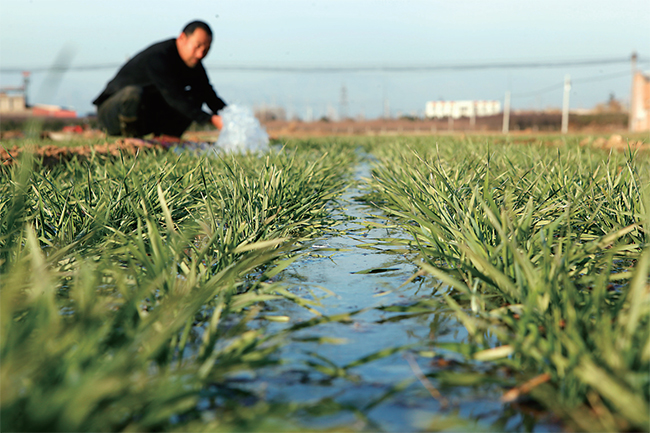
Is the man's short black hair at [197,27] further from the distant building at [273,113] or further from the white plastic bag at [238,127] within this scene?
the distant building at [273,113]

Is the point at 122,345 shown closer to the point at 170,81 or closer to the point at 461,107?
the point at 170,81

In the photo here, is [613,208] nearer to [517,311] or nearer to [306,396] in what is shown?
[517,311]

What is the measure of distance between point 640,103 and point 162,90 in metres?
43.9

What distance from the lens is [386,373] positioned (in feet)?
3.59

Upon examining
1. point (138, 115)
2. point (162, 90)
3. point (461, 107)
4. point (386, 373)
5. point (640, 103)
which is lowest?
point (386, 373)

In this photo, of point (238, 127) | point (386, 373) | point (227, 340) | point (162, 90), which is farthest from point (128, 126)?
point (386, 373)

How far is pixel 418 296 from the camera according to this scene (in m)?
1.59

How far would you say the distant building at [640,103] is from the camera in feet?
130

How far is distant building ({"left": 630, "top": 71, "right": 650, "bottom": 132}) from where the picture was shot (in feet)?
130

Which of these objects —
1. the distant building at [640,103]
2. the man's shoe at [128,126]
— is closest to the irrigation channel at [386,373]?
the man's shoe at [128,126]

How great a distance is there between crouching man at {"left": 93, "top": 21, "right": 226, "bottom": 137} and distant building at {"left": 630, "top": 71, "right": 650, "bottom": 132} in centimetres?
4001

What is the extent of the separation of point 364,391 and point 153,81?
19.0 ft

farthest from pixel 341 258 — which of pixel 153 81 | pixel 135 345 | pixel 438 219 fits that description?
pixel 153 81

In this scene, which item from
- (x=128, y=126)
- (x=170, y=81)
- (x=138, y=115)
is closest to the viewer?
(x=170, y=81)
